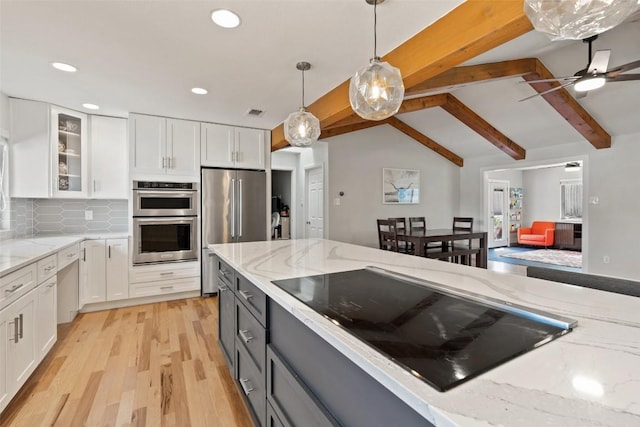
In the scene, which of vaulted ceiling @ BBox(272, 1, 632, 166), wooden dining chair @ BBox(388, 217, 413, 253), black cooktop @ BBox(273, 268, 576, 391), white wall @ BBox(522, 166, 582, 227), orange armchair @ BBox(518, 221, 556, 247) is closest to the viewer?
black cooktop @ BBox(273, 268, 576, 391)

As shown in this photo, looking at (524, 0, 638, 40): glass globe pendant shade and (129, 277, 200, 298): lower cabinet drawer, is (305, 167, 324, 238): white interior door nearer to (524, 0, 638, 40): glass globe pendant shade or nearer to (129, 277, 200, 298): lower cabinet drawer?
(129, 277, 200, 298): lower cabinet drawer

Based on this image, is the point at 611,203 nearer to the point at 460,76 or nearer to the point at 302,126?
the point at 460,76

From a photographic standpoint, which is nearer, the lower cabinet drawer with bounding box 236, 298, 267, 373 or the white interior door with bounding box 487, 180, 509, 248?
the lower cabinet drawer with bounding box 236, 298, 267, 373

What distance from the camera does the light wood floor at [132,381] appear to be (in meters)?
1.77

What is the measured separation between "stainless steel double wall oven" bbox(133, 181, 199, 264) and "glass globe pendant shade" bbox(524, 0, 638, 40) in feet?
12.6

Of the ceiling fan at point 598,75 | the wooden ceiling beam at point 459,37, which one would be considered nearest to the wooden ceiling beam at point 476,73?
the ceiling fan at point 598,75

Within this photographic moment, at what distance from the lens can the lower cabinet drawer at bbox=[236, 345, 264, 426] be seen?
1.42 metres

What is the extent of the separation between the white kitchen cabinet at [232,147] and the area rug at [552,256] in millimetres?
6689

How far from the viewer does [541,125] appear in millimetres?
5094

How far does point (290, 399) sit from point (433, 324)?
0.65 m

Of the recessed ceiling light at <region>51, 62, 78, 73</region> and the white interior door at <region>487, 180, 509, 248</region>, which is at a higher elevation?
the recessed ceiling light at <region>51, 62, 78, 73</region>

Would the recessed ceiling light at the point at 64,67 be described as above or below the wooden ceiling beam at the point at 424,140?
below

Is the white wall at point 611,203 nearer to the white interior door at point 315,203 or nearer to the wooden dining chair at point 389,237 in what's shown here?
the wooden dining chair at point 389,237

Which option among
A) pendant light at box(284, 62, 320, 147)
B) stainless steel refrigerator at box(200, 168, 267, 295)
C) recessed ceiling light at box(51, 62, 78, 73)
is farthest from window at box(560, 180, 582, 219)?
recessed ceiling light at box(51, 62, 78, 73)
